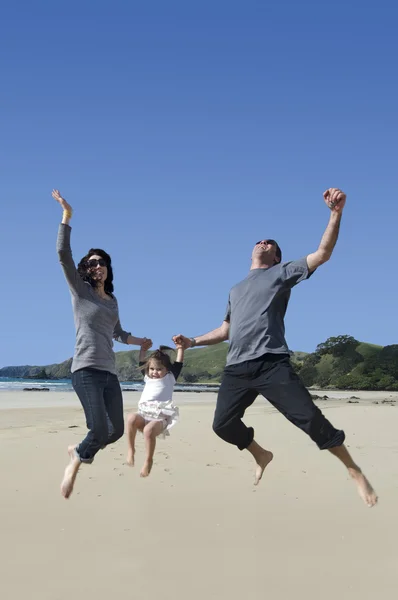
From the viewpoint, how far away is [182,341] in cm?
648

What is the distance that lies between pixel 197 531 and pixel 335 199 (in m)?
2.64

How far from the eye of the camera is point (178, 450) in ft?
33.0

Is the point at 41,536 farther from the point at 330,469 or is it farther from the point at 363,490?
the point at 330,469

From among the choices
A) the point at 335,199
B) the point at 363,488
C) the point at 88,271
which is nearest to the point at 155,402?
the point at 88,271

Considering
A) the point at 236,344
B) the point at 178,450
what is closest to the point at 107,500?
the point at 236,344

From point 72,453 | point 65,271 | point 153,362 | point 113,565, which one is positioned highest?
point 65,271

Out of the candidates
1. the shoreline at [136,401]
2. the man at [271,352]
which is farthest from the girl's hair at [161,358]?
the shoreline at [136,401]

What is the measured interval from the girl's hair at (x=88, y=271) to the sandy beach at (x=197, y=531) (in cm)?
191

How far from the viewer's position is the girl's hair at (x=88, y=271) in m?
6.30

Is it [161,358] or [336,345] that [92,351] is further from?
[336,345]

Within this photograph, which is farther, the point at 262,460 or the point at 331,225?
the point at 262,460

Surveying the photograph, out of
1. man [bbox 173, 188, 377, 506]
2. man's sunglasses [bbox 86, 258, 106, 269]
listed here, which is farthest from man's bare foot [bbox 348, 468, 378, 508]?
man's sunglasses [bbox 86, 258, 106, 269]

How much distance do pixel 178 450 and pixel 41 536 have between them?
504cm

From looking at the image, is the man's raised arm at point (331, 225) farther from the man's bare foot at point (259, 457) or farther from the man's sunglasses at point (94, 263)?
the man's bare foot at point (259, 457)
